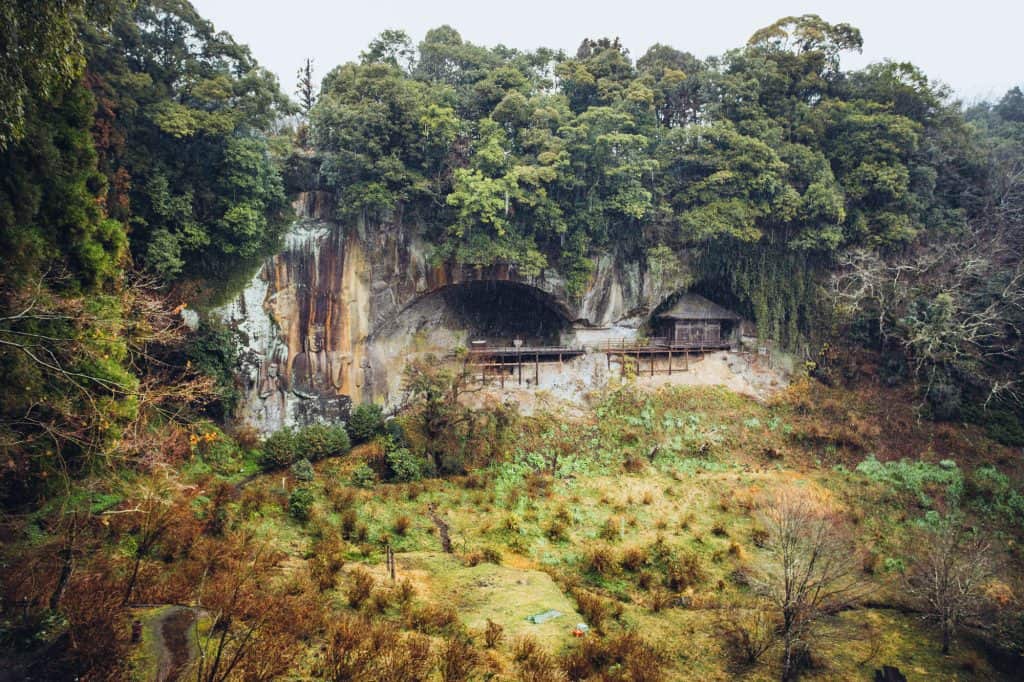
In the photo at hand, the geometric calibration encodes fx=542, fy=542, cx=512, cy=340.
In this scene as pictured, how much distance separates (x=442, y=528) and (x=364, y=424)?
23.6 feet

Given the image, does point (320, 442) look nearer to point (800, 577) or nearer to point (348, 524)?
point (348, 524)

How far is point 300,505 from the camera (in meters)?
14.7

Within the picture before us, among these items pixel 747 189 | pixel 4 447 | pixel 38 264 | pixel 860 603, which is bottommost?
pixel 860 603

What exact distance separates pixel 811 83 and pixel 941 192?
8584mm

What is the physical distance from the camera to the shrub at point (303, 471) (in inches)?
709

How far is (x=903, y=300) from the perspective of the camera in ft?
82.0

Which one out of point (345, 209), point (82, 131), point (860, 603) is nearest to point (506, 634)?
point (860, 603)

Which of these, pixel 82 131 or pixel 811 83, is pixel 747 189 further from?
pixel 82 131

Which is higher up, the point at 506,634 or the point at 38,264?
the point at 38,264

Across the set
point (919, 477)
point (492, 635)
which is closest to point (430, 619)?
point (492, 635)

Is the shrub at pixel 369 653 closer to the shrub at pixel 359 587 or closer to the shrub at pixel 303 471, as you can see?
the shrub at pixel 359 587

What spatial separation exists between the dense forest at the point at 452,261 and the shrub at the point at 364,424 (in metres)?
0.18

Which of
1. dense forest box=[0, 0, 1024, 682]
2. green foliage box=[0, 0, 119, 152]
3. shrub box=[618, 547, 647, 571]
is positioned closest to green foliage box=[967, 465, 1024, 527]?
dense forest box=[0, 0, 1024, 682]

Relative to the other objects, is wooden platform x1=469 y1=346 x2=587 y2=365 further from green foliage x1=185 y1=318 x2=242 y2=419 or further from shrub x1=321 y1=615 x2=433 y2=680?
shrub x1=321 y1=615 x2=433 y2=680
